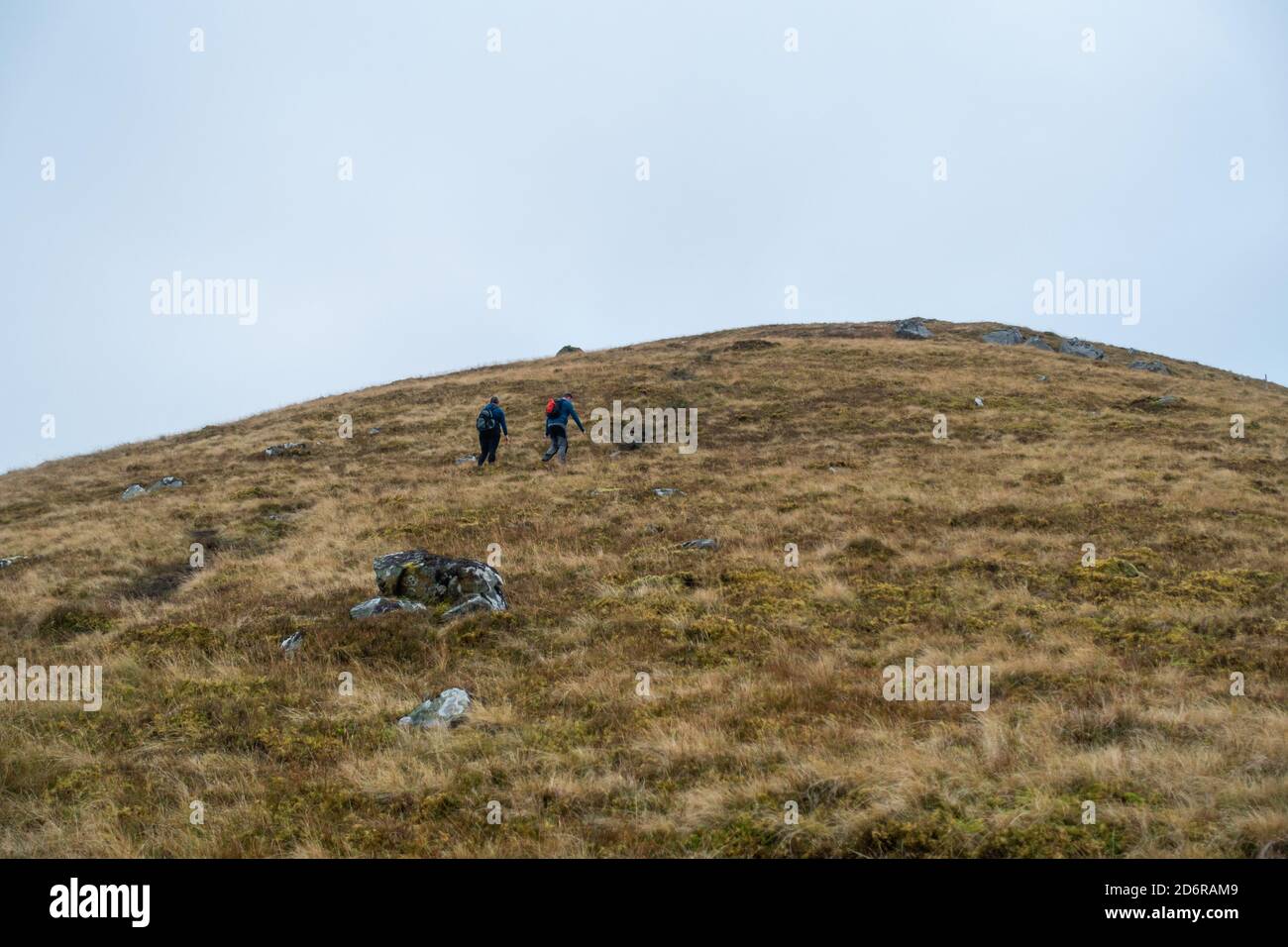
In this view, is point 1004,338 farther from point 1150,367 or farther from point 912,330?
point 1150,367

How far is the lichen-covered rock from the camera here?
11734 mm

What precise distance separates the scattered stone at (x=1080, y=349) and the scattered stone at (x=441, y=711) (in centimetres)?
5131

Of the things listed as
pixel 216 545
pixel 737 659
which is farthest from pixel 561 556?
pixel 216 545

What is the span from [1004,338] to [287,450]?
149 feet

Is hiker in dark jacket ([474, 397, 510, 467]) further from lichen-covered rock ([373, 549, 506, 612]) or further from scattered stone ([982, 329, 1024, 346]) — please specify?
scattered stone ([982, 329, 1024, 346])

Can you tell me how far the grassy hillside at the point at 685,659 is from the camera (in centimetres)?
585

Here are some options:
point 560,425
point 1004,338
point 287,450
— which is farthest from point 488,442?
point 1004,338

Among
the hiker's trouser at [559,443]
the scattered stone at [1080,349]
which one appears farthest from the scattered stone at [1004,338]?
the hiker's trouser at [559,443]

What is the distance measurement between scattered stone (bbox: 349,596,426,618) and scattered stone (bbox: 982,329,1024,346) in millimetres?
48972

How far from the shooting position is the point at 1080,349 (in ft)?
167

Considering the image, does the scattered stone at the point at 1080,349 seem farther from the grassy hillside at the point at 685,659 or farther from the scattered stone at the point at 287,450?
the scattered stone at the point at 287,450
